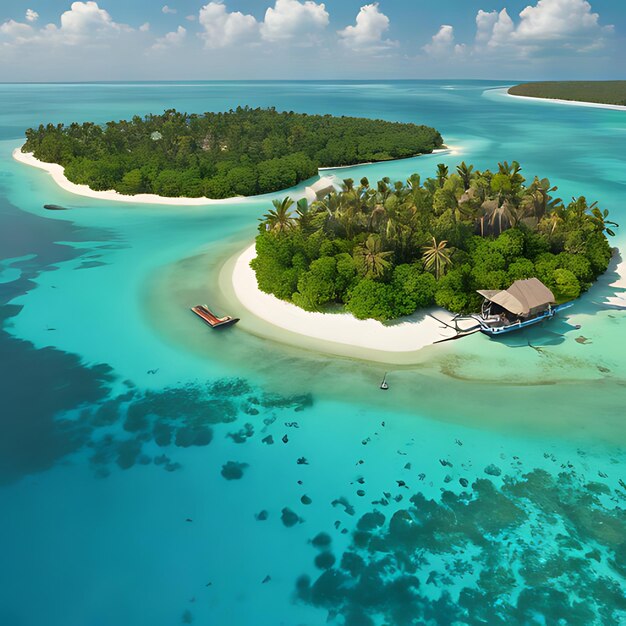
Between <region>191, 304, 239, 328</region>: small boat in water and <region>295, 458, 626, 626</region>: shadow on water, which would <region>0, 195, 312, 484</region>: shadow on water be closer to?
<region>191, 304, 239, 328</region>: small boat in water

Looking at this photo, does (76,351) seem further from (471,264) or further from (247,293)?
(471,264)

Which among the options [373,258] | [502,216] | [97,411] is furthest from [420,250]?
[97,411]

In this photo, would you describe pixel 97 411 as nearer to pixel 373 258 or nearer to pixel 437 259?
pixel 373 258

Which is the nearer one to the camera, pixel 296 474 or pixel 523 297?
pixel 296 474

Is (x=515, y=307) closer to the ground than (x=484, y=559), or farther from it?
farther from it

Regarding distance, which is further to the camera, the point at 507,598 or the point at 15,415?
the point at 15,415

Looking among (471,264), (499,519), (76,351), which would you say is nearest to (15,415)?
(76,351)

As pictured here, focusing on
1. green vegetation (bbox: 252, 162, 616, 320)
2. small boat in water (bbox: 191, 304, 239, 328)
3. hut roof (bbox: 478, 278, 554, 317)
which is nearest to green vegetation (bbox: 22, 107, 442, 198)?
green vegetation (bbox: 252, 162, 616, 320)

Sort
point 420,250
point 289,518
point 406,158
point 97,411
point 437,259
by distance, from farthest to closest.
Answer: point 406,158, point 420,250, point 437,259, point 97,411, point 289,518
